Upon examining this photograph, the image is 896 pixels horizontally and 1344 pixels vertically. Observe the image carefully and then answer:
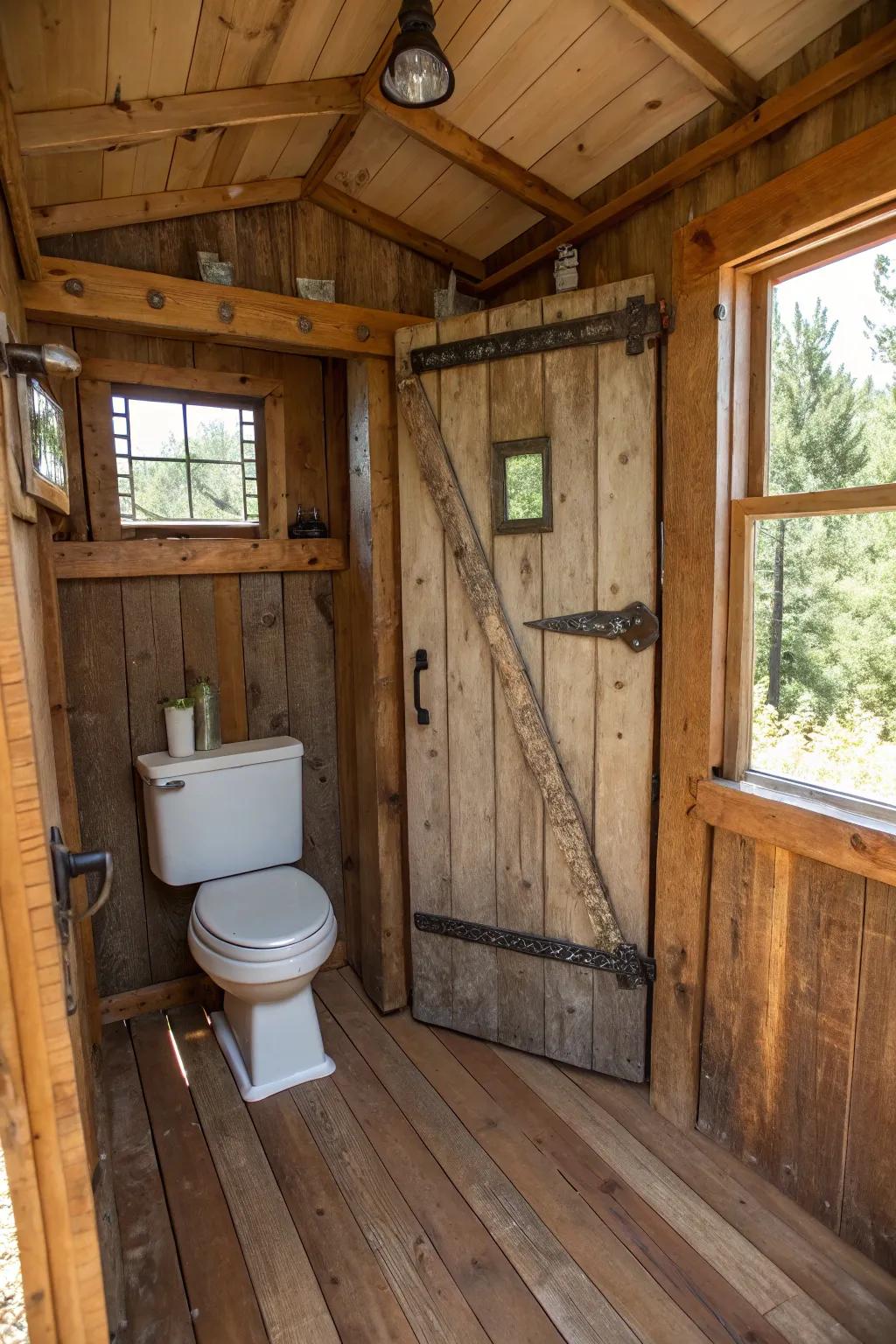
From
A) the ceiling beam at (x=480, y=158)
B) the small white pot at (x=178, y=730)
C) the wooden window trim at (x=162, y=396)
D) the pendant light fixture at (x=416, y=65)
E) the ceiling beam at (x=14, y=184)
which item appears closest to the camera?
the ceiling beam at (x=14, y=184)

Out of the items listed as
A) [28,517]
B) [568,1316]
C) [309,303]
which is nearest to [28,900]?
[28,517]

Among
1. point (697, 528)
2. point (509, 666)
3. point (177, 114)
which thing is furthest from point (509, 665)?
point (177, 114)

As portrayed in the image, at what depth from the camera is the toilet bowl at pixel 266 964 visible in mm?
1930

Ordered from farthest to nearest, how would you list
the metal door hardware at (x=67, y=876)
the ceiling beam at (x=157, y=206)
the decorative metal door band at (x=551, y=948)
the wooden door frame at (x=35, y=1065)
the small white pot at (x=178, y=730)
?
the small white pot at (x=178, y=730), the decorative metal door band at (x=551, y=948), the ceiling beam at (x=157, y=206), the metal door hardware at (x=67, y=876), the wooden door frame at (x=35, y=1065)

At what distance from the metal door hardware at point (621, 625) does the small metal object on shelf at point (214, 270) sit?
124 centimetres

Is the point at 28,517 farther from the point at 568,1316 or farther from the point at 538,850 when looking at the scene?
the point at 568,1316

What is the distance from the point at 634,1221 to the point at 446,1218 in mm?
393

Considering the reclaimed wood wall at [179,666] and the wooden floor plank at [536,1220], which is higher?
the reclaimed wood wall at [179,666]

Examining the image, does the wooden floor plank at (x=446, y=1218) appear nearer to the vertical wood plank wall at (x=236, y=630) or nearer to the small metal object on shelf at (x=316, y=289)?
the vertical wood plank wall at (x=236, y=630)

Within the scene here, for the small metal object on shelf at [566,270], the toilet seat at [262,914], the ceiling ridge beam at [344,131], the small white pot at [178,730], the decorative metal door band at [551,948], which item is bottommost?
the decorative metal door band at [551,948]

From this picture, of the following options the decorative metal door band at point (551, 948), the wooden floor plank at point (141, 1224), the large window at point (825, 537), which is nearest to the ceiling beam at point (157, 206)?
the large window at point (825, 537)

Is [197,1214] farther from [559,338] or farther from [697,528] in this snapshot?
[559,338]

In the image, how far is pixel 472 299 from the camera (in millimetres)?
2365

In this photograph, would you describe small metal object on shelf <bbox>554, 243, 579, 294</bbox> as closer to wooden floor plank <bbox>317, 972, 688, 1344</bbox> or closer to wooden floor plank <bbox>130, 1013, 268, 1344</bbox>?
wooden floor plank <bbox>317, 972, 688, 1344</bbox>
